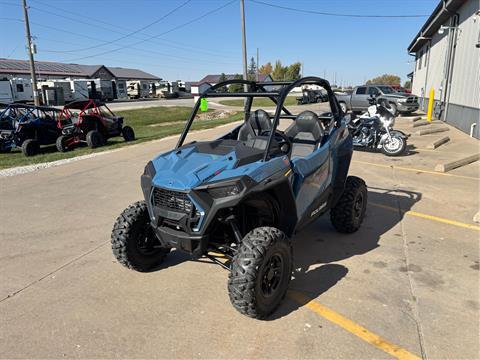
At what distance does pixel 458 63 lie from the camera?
15.3 m

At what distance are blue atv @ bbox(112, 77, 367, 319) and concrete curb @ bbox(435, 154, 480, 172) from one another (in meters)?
4.76

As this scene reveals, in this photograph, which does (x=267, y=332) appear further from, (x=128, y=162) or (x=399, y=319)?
(x=128, y=162)

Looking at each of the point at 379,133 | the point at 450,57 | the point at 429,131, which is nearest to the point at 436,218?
the point at 379,133

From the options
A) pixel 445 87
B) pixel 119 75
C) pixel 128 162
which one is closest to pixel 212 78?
pixel 119 75

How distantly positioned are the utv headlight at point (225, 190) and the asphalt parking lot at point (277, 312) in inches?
39.1

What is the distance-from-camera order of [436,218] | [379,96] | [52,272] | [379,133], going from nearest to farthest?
[52,272] < [436,218] < [379,133] < [379,96]

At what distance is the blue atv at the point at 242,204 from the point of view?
2.96 m

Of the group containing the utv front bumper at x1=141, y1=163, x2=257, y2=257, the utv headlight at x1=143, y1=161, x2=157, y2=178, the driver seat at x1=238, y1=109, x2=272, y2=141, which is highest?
the driver seat at x1=238, y1=109, x2=272, y2=141

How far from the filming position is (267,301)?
9.96 ft

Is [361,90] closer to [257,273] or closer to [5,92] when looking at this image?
[257,273]

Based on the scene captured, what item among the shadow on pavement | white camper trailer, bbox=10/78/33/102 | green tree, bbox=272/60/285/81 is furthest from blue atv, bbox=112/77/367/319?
green tree, bbox=272/60/285/81

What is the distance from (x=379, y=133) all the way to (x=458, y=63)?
298 inches

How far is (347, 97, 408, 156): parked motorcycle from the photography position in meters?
10.1

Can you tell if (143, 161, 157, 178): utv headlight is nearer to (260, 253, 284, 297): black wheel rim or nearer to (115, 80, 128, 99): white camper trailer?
(260, 253, 284, 297): black wheel rim
